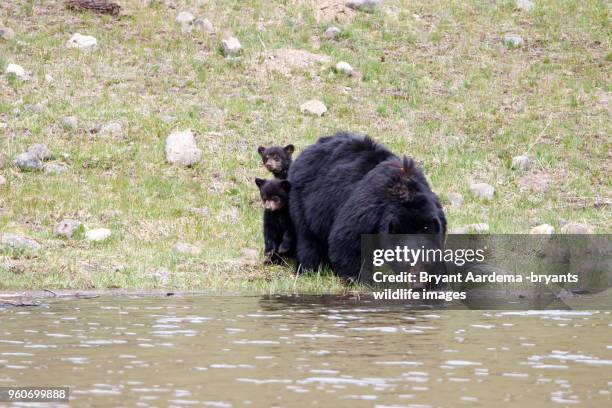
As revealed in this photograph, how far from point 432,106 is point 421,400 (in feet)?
45.2

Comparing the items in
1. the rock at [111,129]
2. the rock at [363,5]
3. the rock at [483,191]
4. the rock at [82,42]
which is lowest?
the rock at [483,191]

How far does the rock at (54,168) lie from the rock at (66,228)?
8.15ft

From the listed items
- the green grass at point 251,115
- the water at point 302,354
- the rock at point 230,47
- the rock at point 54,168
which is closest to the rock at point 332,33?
the green grass at point 251,115

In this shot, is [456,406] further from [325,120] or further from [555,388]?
[325,120]

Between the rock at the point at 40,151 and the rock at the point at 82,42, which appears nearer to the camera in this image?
the rock at the point at 40,151

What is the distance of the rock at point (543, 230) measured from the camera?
13.7m

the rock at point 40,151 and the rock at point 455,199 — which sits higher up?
the rock at point 40,151

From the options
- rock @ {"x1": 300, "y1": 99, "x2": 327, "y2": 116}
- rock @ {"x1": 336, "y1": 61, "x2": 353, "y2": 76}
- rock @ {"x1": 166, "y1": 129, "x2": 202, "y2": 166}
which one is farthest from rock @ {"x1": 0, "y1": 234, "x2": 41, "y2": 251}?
rock @ {"x1": 336, "y1": 61, "x2": 353, "y2": 76}

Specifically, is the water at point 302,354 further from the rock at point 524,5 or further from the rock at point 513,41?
the rock at point 524,5

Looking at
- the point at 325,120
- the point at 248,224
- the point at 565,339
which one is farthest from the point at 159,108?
the point at 565,339

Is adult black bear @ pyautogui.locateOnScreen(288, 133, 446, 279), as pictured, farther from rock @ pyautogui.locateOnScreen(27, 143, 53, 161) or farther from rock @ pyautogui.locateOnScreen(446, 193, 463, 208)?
rock @ pyautogui.locateOnScreen(27, 143, 53, 161)

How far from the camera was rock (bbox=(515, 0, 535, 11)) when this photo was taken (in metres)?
23.6

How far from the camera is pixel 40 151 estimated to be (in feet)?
52.0

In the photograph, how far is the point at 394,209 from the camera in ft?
34.9
